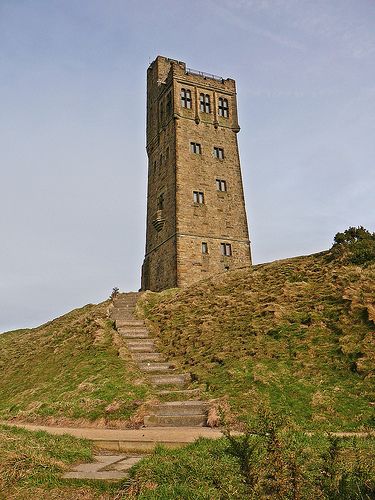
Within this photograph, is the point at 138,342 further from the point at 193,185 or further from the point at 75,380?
the point at 193,185

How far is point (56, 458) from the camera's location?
275 inches

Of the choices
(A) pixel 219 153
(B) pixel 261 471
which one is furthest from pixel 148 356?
(A) pixel 219 153

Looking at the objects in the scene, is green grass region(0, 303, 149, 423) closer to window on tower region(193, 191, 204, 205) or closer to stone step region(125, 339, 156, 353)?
stone step region(125, 339, 156, 353)

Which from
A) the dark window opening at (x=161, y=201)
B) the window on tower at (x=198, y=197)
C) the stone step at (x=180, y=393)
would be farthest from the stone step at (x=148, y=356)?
the dark window opening at (x=161, y=201)

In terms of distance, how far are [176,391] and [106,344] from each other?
709 cm

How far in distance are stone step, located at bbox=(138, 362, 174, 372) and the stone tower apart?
1846cm

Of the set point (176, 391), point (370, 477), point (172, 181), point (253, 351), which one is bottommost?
point (370, 477)

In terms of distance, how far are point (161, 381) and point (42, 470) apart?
8783mm

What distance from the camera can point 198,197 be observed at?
130 ft

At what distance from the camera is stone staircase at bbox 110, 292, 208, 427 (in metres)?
11.3

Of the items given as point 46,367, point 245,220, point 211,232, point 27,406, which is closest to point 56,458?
point 27,406

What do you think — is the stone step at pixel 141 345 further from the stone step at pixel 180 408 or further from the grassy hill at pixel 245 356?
the stone step at pixel 180 408

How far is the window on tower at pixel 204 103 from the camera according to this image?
142 ft

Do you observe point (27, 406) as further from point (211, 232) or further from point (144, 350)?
point (211, 232)
